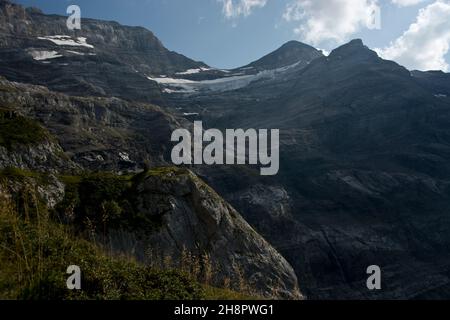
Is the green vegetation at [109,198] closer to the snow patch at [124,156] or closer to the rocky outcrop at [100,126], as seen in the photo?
the rocky outcrop at [100,126]

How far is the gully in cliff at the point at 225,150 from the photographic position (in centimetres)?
15200

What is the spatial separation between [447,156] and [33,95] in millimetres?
133829

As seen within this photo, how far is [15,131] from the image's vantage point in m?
52.2

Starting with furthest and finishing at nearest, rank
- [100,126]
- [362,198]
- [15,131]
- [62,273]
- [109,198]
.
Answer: [100,126] < [362,198] < [15,131] < [109,198] < [62,273]

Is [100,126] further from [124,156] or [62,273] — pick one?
[62,273]

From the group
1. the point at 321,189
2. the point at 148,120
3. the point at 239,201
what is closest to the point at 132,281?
the point at 239,201

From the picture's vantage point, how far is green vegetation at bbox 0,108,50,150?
49691 millimetres

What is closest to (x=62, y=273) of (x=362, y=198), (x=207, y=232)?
(x=207, y=232)

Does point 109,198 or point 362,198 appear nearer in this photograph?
point 109,198

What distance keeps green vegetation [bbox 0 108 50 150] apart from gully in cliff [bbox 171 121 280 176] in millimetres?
87410

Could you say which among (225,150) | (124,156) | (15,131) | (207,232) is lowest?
(207,232)

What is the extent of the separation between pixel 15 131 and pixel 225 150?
121217 millimetres

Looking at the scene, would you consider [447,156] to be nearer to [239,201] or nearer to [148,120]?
[239,201]
